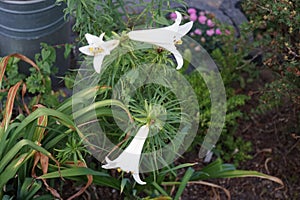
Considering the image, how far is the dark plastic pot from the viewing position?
9.02 feet

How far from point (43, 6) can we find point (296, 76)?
131cm

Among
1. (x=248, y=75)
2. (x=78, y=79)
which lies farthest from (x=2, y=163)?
(x=248, y=75)

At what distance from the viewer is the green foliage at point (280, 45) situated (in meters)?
2.48

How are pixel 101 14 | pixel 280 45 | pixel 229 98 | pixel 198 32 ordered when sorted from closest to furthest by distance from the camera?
pixel 101 14 < pixel 280 45 < pixel 229 98 < pixel 198 32

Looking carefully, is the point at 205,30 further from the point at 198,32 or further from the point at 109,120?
the point at 109,120

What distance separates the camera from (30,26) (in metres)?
2.85

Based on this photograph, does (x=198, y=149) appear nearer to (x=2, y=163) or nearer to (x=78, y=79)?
(x=78, y=79)

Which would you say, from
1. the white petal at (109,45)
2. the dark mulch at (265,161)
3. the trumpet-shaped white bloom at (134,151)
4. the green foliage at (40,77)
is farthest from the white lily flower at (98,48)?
the dark mulch at (265,161)

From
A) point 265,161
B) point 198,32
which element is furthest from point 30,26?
point 265,161

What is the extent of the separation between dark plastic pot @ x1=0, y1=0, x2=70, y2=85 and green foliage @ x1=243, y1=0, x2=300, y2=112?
39.4 inches

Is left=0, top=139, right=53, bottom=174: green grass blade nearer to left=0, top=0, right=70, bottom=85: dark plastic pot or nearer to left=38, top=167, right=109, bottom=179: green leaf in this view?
left=38, top=167, right=109, bottom=179: green leaf

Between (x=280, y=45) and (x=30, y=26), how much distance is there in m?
1.29

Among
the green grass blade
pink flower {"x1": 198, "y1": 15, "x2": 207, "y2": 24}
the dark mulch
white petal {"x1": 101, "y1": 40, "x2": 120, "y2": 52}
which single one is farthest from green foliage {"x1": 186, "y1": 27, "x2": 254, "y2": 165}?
white petal {"x1": 101, "y1": 40, "x2": 120, "y2": 52}

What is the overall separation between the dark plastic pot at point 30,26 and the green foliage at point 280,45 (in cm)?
100
